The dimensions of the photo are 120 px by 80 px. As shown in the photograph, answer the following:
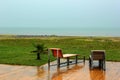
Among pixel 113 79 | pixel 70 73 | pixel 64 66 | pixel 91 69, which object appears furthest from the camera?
pixel 64 66

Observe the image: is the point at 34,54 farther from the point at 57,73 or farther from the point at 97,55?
the point at 57,73

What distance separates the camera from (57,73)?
1044cm

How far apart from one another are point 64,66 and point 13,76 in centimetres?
288

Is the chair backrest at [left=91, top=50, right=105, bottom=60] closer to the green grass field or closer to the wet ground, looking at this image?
the wet ground

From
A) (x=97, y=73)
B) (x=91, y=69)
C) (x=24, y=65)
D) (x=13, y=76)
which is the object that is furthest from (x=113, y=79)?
(x=24, y=65)

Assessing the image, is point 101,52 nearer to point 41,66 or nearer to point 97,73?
point 97,73

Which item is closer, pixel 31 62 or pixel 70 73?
pixel 70 73

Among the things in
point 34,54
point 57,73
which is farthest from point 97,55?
point 34,54

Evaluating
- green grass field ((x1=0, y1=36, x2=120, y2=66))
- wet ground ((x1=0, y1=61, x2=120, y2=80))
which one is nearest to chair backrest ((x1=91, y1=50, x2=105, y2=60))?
wet ground ((x1=0, y1=61, x2=120, y2=80))

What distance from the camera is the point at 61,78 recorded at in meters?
9.52

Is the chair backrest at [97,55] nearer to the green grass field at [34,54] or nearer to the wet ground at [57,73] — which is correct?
the wet ground at [57,73]

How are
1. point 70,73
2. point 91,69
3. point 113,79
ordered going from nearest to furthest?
point 113,79 → point 70,73 → point 91,69

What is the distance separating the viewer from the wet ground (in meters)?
9.58

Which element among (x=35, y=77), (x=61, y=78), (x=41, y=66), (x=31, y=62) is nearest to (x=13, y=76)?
(x=35, y=77)
